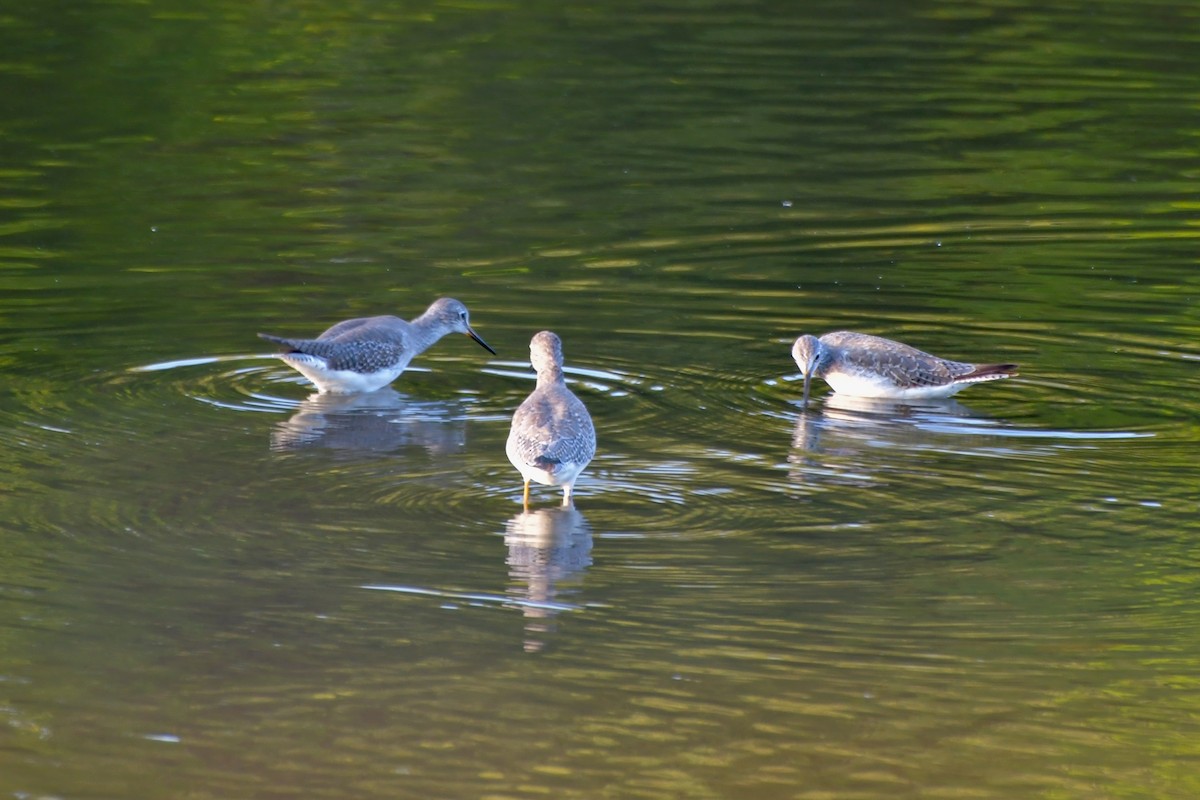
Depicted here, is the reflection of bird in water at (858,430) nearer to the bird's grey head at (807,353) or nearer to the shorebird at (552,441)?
the bird's grey head at (807,353)

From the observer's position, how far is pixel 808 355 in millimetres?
12641

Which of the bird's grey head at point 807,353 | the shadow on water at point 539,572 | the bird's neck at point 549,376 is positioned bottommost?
the shadow on water at point 539,572

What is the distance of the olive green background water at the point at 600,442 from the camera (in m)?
7.50

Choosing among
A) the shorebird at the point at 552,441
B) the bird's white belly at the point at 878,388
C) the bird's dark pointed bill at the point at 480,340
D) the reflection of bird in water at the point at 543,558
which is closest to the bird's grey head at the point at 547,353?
the shorebird at the point at 552,441

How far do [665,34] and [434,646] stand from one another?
2004 cm

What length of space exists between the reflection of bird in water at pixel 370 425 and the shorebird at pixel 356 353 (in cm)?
16

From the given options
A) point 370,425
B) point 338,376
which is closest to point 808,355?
point 370,425

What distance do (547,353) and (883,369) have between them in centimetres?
271

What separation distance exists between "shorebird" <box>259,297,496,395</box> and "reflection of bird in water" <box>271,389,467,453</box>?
0.16 meters

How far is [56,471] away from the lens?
Answer: 10.5 m

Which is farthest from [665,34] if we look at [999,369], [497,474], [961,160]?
[497,474]

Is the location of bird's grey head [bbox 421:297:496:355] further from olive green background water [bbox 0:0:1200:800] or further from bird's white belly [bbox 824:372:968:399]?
bird's white belly [bbox 824:372:968:399]

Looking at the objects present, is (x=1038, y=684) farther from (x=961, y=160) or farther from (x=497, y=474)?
(x=961, y=160)

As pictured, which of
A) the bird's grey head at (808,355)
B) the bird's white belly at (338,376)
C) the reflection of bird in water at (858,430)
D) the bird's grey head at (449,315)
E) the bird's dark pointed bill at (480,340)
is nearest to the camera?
the reflection of bird in water at (858,430)
